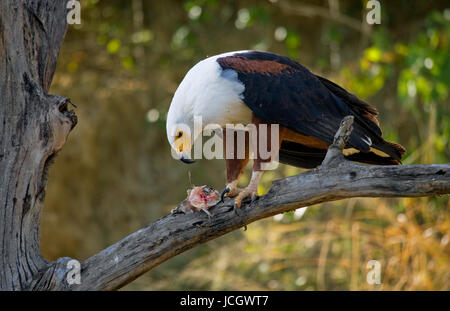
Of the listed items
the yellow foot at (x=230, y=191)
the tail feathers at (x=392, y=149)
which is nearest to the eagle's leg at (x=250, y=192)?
the yellow foot at (x=230, y=191)

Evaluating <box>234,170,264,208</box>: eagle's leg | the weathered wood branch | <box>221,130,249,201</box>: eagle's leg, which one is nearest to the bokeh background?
<box>221,130,249,201</box>: eagle's leg

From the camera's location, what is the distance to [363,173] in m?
2.64

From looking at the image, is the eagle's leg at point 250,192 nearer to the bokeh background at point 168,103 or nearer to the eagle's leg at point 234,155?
the eagle's leg at point 234,155

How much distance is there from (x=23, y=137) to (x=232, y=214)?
1097 mm

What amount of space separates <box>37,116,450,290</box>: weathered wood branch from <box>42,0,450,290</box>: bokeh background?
10.7ft

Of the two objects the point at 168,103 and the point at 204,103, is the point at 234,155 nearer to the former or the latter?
the point at 204,103

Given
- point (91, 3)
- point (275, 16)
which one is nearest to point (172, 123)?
point (91, 3)

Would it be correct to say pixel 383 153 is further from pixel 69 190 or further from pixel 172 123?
pixel 69 190

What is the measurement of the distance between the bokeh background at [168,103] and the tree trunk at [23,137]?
131 inches

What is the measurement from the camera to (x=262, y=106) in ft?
10.6

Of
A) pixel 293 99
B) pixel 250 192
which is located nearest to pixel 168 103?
pixel 293 99

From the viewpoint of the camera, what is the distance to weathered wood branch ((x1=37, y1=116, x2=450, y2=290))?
104 inches

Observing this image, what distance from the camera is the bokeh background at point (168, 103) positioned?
6.27 m

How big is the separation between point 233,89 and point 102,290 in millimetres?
1265
